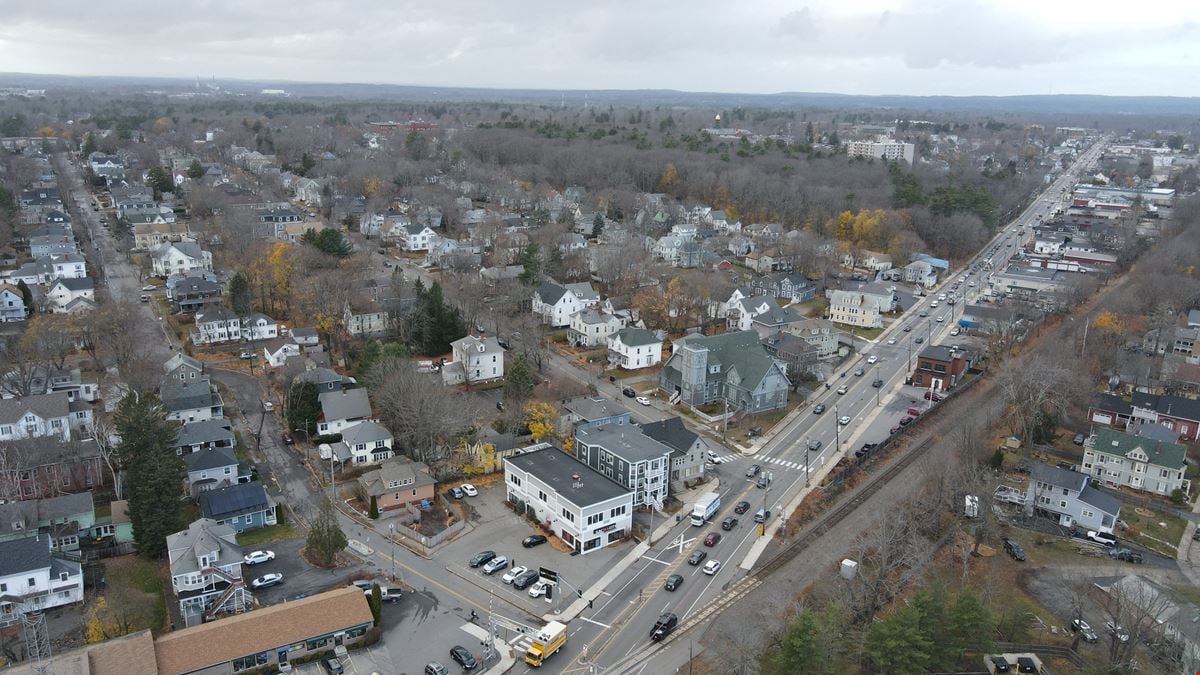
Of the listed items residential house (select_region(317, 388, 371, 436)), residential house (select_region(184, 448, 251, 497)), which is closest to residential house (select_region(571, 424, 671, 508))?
residential house (select_region(317, 388, 371, 436))

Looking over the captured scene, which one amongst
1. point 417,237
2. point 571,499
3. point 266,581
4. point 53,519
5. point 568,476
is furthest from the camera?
point 417,237

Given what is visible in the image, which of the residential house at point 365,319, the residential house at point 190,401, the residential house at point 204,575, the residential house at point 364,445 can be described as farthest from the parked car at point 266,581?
the residential house at point 365,319

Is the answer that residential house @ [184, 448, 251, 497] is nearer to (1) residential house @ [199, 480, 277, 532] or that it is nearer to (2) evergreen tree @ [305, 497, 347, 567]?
(1) residential house @ [199, 480, 277, 532]

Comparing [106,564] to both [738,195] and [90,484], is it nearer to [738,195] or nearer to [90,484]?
[90,484]

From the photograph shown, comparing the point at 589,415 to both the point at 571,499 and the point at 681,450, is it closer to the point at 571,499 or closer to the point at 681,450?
the point at 681,450

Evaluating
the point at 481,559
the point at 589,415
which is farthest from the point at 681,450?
the point at 481,559

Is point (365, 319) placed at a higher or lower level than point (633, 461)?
higher
